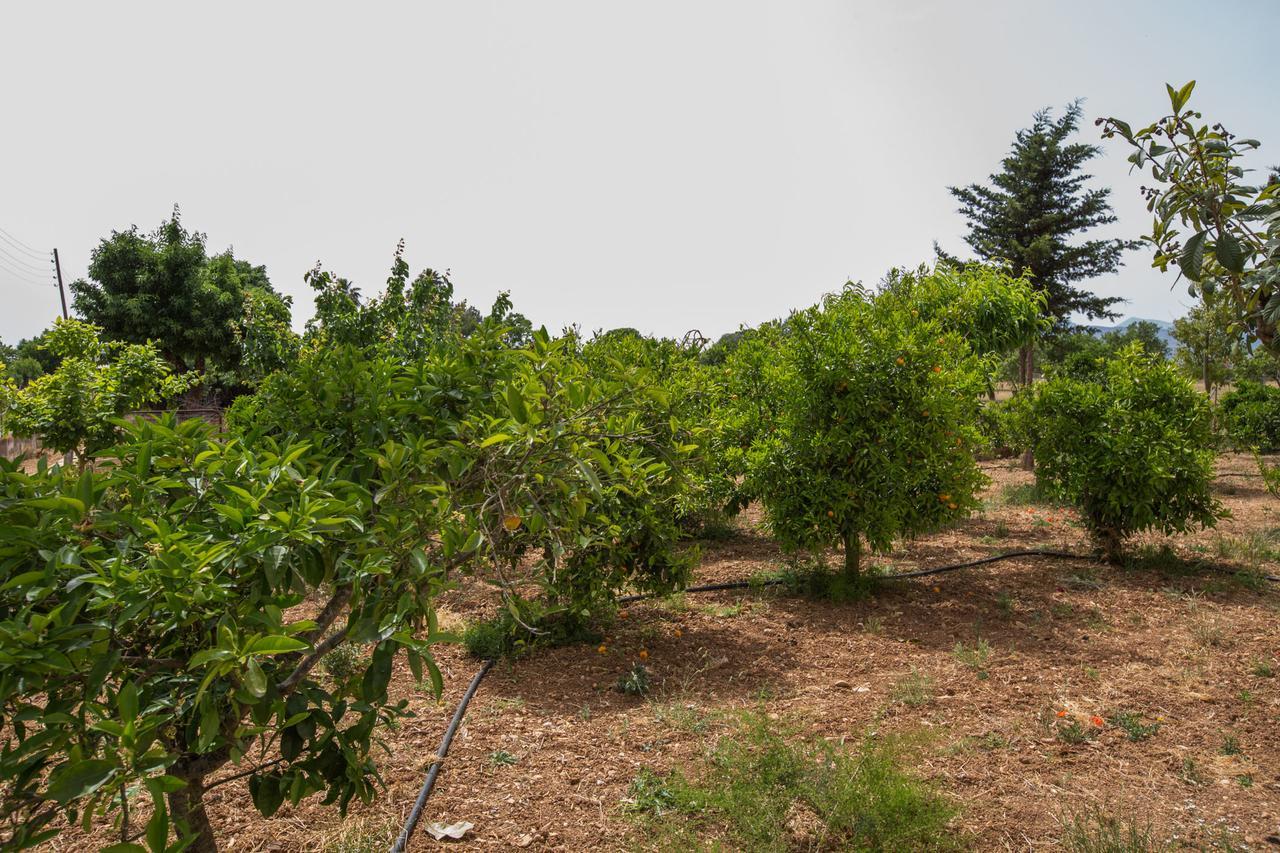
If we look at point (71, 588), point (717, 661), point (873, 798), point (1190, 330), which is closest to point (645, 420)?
point (717, 661)

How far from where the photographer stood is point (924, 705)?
4.18 metres

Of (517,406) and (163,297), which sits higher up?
(163,297)

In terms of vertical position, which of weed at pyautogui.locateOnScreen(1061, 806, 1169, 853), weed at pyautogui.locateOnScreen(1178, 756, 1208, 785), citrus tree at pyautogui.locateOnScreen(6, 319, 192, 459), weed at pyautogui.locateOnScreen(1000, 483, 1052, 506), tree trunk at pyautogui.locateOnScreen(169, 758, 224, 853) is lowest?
weed at pyautogui.locateOnScreen(1178, 756, 1208, 785)

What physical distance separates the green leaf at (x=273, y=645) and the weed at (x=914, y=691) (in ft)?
11.9

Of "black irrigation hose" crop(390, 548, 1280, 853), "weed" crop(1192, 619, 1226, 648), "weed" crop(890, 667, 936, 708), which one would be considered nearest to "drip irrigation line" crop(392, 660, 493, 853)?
"black irrigation hose" crop(390, 548, 1280, 853)

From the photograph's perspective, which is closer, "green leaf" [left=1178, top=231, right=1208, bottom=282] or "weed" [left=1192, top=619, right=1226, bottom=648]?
"green leaf" [left=1178, top=231, right=1208, bottom=282]

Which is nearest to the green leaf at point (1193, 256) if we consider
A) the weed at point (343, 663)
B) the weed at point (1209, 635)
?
the weed at point (343, 663)

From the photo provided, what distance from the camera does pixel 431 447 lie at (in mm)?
2314

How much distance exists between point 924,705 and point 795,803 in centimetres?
141

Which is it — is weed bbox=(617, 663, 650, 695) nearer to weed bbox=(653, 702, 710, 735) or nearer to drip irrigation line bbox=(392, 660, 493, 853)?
weed bbox=(653, 702, 710, 735)

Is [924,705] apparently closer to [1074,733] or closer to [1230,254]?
[1074,733]

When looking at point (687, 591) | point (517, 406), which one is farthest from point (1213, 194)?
point (687, 591)

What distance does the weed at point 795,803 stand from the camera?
284 centimetres

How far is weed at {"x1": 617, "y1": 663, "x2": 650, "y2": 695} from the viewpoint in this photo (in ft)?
14.9
